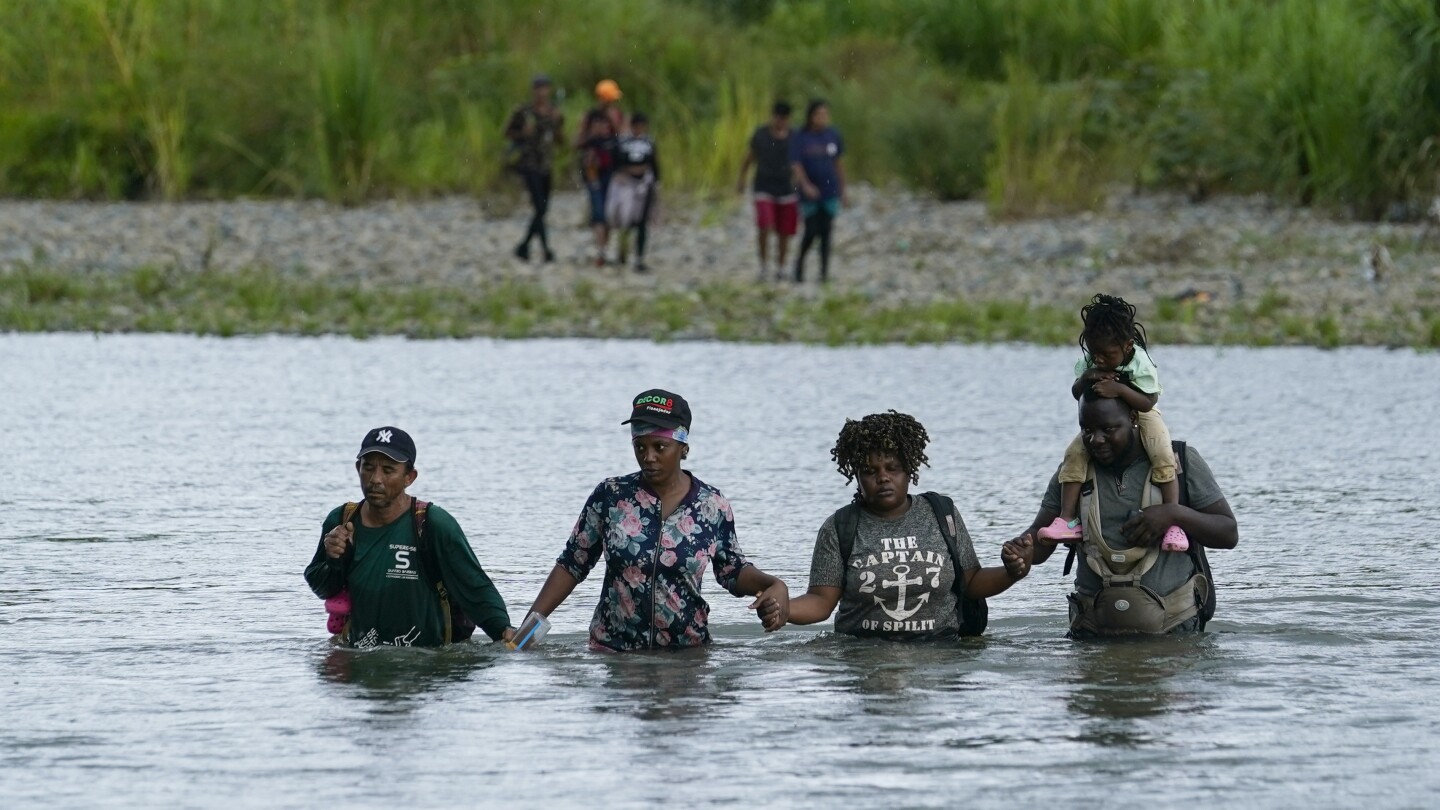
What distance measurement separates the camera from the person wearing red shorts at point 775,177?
20969 millimetres

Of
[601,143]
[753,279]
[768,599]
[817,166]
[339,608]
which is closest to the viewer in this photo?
[768,599]

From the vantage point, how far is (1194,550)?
7301mm

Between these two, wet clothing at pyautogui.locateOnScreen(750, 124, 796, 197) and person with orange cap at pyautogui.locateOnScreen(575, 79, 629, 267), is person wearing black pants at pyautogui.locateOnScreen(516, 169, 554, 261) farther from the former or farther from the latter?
wet clothing at pyautogui.locateOnScreen(750, 124, 796, 197)

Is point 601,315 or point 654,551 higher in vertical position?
point 601,315

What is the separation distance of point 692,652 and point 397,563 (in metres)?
1.00

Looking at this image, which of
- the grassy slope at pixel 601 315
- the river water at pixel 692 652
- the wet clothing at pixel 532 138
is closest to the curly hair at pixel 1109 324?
the river water at pixel 692 652

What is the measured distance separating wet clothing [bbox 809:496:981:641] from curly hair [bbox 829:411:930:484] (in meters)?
0.17

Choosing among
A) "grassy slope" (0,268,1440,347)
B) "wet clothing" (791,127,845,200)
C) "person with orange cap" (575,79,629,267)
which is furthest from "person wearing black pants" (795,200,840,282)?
"person with orange cap" (575,79,629,267)

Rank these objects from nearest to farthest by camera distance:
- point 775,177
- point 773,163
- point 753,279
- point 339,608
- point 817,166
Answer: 1. point 339,608
2. point 817,166
3. point 773,163
4. point 775,177
5. point 753,279

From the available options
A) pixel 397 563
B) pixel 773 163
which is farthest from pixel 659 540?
pixel 773 163

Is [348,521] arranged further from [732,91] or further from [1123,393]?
[732,91]

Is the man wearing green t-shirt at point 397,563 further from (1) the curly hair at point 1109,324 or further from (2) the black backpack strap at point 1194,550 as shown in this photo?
(2) the black backpack strap at point 1194,550

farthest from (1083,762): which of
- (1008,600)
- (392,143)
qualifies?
(392,143)

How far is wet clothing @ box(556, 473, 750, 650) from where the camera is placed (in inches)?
282
